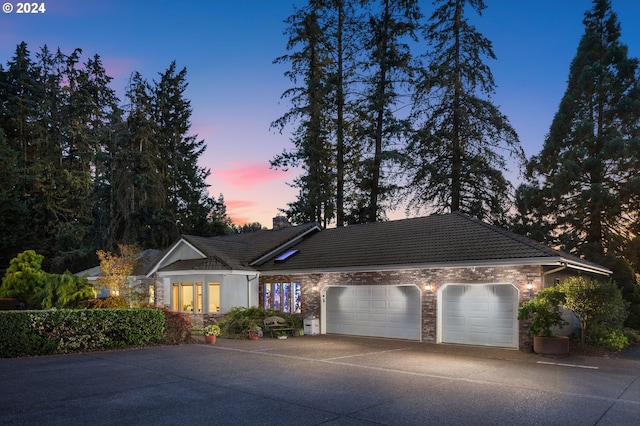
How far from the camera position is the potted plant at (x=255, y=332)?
18.8m

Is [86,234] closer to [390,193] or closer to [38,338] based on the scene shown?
[390,193]

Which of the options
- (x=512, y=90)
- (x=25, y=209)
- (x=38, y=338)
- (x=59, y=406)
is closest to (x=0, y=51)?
(x=25, y=209)

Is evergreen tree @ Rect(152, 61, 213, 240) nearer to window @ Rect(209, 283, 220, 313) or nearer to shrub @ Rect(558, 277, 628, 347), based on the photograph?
window @ Rect(209, 283, 220, 313)

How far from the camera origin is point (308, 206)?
3494cm

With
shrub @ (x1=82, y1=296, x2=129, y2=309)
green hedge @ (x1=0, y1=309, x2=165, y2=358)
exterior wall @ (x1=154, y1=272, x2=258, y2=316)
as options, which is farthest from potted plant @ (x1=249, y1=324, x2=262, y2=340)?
shrub @ (x1=82, y1=296, x2=129, y2=309)

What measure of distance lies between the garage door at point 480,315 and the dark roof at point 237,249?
974 cm

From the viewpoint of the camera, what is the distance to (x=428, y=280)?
17.3m

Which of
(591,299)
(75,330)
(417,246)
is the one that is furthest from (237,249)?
(591,299)

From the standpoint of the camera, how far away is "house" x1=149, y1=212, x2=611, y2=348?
51.9ft

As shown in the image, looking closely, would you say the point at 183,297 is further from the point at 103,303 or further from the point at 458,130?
the point at 458,130

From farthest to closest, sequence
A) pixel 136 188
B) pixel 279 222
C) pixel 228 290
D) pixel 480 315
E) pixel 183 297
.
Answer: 1. pixel 136 188
2. pixel 279 222
3. pixel 183 297
4. pixel 228 290
5. pixel 480 315

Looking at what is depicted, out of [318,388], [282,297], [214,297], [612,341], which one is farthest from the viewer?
[214,297]

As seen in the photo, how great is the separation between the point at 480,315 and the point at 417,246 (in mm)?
3703

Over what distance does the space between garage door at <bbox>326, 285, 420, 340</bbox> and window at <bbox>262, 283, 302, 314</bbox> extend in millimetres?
1637
